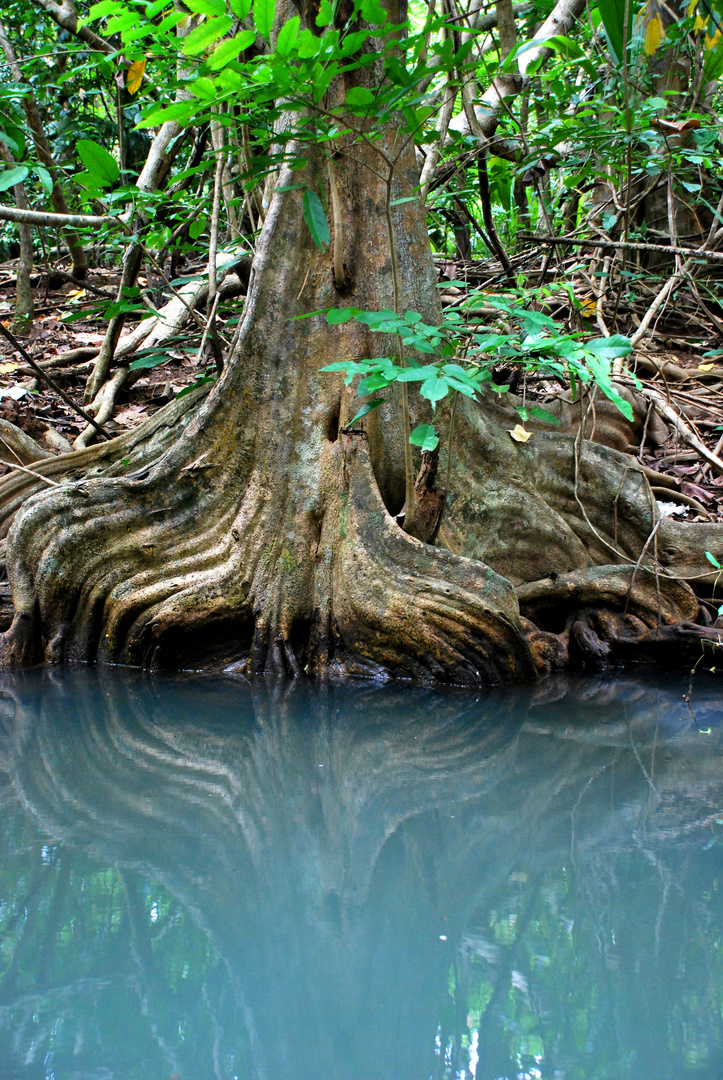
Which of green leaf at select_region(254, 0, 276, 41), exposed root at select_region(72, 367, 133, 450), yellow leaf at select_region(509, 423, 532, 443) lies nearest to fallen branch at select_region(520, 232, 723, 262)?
yellow leaf at select_region(509, 423, 532, 443)

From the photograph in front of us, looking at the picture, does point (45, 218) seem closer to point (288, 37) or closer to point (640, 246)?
point (288, 37)

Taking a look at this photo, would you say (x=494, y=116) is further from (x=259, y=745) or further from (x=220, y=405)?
(x=259, y=745)

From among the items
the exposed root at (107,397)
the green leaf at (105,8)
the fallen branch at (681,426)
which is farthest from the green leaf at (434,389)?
the exposed root at (107,397)

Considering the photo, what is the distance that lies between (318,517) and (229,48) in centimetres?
188

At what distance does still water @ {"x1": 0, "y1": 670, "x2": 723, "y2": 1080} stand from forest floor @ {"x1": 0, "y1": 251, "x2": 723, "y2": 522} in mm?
2084

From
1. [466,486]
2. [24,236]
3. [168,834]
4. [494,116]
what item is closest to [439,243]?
[494,116]

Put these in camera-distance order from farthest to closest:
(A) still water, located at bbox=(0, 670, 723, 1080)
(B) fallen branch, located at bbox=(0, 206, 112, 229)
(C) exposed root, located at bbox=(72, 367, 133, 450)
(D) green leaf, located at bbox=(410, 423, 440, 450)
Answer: (C) exposed root, located at bbox=(72, 367, 133, 450) → (B) fallen branch, located at bbox=(0, 206, 112, 229) → (D) green leaf, located at bbox=(410, 423, 440, 450) → (A) still water, located at bbox=(0, 670, 723, 1080)

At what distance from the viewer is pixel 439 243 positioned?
707cm

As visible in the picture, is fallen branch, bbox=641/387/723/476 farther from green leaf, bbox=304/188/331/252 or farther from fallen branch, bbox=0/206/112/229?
fallen branch, bbox=0/206/112/229

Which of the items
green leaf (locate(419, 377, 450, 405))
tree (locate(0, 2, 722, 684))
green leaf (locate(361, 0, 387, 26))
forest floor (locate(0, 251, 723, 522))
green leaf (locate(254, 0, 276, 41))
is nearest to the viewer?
green leaf (locate(419, 377, 450, 405))

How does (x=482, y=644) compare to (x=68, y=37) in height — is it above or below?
below

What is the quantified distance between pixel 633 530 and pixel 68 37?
5.99 metres

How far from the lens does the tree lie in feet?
11.7

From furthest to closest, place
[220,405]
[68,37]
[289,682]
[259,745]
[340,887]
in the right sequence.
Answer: [68,37] < [220,405] < [289,682] < [259,745] < [340,887]
